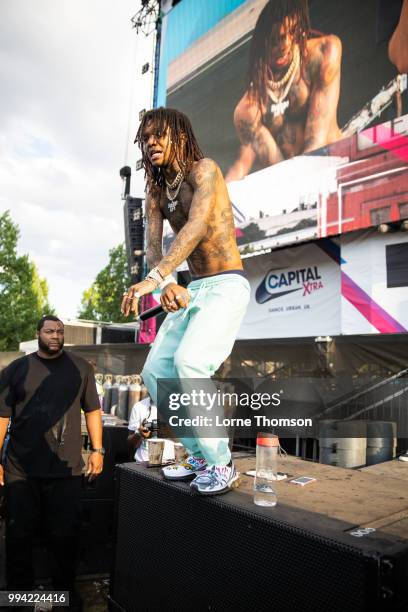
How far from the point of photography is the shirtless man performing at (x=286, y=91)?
11.2 metres

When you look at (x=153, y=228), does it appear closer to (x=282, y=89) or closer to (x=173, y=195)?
(x=173, y=195)

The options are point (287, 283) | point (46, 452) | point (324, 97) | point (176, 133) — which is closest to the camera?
point (176, 133)

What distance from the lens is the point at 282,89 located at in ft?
40.7

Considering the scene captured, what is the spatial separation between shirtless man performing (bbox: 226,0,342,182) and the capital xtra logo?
2.93 metres

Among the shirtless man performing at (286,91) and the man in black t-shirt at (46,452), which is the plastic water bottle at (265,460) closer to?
the man in black t-shirt at (46,452)

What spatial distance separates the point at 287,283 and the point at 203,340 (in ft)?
33.8

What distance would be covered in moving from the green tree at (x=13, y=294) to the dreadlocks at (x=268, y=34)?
16234 mm

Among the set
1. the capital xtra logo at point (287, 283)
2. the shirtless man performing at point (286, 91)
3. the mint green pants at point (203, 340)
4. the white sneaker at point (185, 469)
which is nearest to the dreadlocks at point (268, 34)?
the shirtless man performing at point (286, 91)

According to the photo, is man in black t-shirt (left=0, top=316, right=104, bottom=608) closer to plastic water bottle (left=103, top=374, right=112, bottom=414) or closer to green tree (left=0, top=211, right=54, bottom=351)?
→ plastic water bottle (left=103, top=374, right=112, bottom=414)

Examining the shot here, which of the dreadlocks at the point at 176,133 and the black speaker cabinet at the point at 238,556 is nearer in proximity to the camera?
the black speaker cabinet at the point at 238,556

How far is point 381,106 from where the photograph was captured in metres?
9.80

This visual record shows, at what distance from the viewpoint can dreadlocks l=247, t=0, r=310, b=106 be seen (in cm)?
1217

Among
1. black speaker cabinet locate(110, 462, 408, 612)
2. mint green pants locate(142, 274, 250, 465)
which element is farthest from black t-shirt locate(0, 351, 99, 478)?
mint green pants locate(142, 274, 250, 465)

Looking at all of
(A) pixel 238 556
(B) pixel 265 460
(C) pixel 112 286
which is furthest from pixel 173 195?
(C) pixel 112 286
